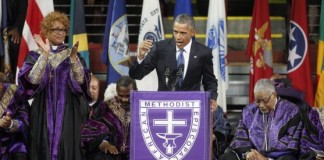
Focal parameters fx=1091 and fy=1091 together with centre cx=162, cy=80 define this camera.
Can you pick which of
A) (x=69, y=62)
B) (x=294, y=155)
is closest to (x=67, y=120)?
(x=69, y=62)

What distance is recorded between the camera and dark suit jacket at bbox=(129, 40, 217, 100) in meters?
9.36

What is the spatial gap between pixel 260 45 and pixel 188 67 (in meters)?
3.21

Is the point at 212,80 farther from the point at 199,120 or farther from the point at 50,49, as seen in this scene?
the point at 50,49

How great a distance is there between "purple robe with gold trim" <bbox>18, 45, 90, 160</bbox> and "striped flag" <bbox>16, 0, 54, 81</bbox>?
2478 millimetres

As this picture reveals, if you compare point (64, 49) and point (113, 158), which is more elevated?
point (64, 49)

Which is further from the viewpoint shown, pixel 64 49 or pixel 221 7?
pixel 221 7

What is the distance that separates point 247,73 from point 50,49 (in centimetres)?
395

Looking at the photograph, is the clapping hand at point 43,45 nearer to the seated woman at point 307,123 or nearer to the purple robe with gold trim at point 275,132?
the purple robe with gold trim at point 275,132

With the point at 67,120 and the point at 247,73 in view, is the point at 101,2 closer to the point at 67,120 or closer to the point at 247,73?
the point at 247,73

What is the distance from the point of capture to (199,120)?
8.87 meters

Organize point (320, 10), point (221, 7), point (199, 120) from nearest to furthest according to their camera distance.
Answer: point (199, 120) → point (221, 7) → point (320, 10)

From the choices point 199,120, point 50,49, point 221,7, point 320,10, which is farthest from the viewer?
point 320,10

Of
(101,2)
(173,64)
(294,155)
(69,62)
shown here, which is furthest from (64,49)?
(101,2)

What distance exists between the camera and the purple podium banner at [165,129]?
8.82m
